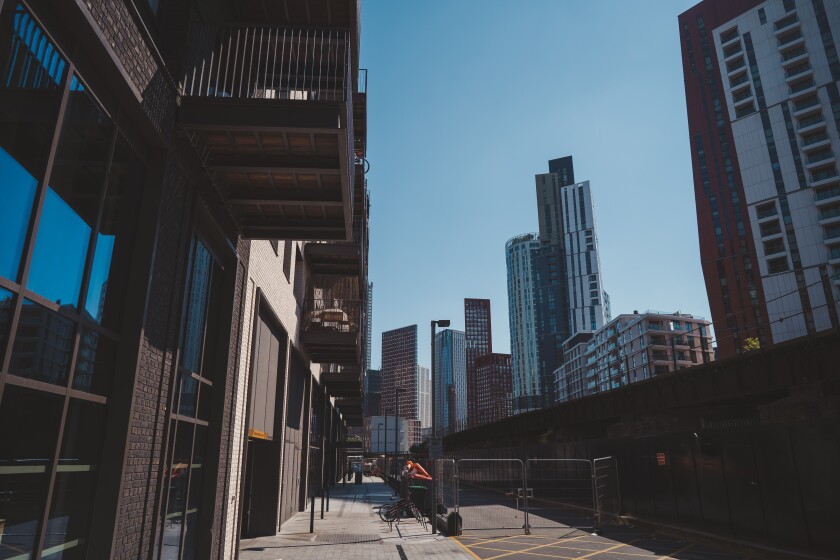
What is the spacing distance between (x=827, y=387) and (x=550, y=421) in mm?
16731

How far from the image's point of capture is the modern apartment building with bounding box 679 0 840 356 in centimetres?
7438

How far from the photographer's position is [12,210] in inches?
153

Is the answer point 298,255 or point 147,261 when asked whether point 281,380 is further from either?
point 147,261

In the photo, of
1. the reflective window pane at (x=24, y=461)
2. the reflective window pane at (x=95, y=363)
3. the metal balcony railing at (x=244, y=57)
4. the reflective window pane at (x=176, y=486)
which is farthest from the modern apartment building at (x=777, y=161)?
the reflective window pane at (x=24, y=461)

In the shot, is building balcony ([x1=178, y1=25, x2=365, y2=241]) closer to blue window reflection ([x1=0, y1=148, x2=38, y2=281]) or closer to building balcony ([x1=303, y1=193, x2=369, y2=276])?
blue window reflection ([x1=0, y1=148, x2=38, y2=281])

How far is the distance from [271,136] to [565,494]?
18655mm

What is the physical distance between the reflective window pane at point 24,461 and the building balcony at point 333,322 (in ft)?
42.3

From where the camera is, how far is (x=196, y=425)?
8.24 meters

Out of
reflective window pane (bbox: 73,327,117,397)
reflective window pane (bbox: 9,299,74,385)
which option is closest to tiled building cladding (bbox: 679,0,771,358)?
reflective window pane (bbox: 73,327,117,397)

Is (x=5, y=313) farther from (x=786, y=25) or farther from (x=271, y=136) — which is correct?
(x=786, y=25)

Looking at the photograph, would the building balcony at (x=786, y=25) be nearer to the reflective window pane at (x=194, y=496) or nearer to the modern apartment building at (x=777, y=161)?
the modern apartment building at (x=777, y=161)

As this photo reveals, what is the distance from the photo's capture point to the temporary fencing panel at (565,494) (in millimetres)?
18453

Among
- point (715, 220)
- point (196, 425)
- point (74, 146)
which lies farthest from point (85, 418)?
point (715, 220)

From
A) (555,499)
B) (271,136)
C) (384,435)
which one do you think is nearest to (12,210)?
(271,136)
